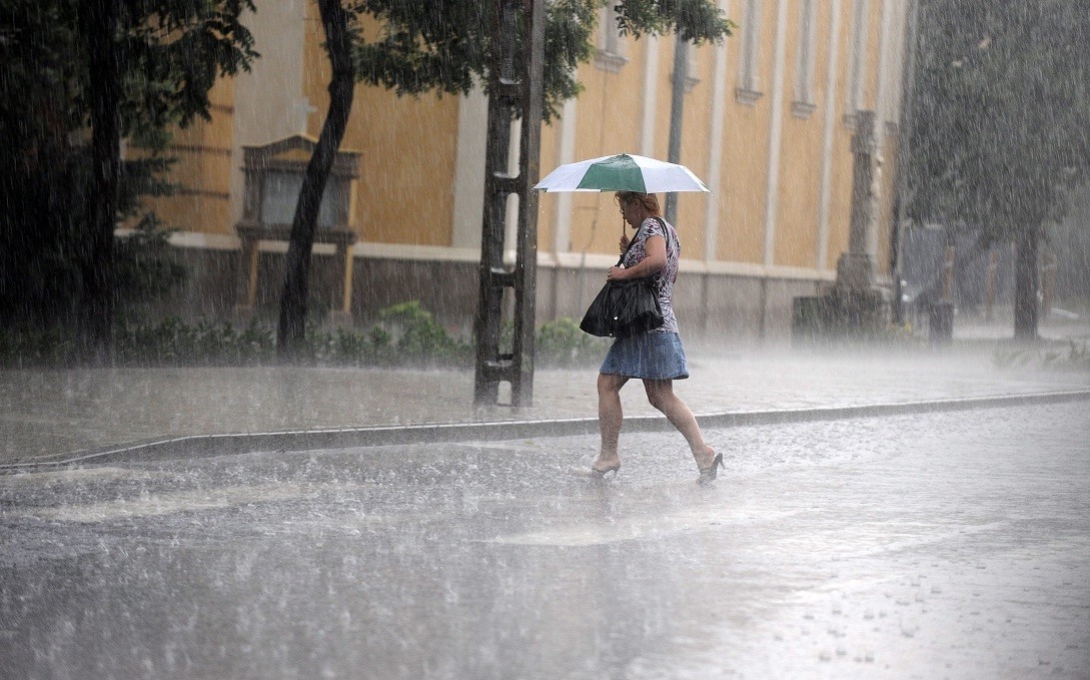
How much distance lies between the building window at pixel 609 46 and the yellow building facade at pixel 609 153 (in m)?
0.04

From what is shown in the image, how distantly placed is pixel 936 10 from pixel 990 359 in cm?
1401

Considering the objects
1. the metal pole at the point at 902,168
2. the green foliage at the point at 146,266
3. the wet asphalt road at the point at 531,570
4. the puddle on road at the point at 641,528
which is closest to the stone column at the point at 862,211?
the metal pole at the point at 902,168

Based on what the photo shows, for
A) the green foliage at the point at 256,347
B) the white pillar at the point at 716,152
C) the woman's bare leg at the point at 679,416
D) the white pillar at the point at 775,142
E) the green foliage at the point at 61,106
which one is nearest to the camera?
the woman's bare leg at the point at 679,416

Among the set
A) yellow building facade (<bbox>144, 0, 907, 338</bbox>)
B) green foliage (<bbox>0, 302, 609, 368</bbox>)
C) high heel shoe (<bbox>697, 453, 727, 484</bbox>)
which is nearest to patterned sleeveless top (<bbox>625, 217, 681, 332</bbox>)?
high heel shoe (<bbox>697, 453, 727, 484</bbox>)

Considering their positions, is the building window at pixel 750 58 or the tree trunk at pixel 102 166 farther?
the building window at pixel 750 58

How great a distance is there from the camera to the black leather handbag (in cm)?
1052

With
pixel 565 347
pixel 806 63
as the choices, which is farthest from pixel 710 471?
pixel 806 63

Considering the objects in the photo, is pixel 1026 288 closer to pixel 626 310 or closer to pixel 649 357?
pixel 649 357

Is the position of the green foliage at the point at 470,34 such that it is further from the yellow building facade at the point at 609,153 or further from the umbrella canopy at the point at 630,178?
the umbrella canopy at the point at 630,178

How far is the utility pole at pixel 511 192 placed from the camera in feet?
48.6

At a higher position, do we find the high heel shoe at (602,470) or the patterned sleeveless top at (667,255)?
the patterned sleeveless top at (667,255)

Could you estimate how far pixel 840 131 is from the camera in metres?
40.0

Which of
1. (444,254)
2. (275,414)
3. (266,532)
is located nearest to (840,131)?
(444,254)

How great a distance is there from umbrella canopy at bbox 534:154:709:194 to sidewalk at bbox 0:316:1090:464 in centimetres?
278
